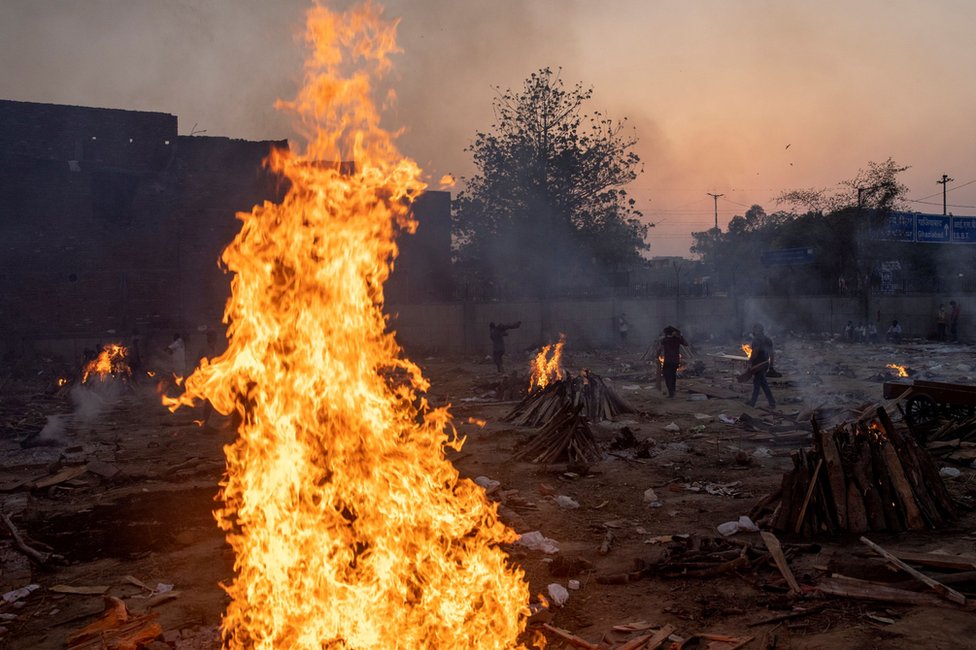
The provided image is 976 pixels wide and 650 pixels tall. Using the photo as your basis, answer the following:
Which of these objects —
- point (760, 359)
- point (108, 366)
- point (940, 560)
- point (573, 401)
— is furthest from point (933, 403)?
point (108, 366)

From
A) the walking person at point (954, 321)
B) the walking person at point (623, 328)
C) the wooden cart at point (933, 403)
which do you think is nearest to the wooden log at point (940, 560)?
the wooden cart at point (933, 403)

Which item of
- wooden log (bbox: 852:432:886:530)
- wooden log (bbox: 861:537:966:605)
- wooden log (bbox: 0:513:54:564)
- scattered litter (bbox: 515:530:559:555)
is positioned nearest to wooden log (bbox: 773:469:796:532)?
wooden log (bbox: 852:432:886:530)

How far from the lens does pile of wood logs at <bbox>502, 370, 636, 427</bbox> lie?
13742 millimetres

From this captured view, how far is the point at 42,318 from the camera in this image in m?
24.0

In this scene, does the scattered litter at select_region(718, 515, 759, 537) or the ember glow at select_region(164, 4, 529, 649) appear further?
the scattered litter at select_region(718, 515, 759, 537)

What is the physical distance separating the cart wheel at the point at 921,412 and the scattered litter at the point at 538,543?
753 cm

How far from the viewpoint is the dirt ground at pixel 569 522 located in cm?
533

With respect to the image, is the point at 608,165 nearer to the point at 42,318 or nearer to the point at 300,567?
the point at 42,318

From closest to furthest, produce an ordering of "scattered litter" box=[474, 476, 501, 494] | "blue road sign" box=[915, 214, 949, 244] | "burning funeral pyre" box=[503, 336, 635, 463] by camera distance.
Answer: "scattered litter" box=[474, 476, 501, 494] → "burning funeral pyre" box=[503, 336, 635, 463] → "blue road sign" box=[915, 214, 949, 244]

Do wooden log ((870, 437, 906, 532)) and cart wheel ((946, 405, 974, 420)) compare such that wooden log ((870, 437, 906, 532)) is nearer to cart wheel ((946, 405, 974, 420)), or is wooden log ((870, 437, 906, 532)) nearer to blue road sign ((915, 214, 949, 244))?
cart wheel ((946, 405, 974, 420))

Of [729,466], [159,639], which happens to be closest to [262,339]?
[159,639]

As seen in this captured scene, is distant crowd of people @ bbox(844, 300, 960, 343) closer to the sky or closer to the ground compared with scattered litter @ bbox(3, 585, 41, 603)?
closer to the sky

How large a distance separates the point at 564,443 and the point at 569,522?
2948 mm

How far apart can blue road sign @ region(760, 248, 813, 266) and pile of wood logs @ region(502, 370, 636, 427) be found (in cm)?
2278
